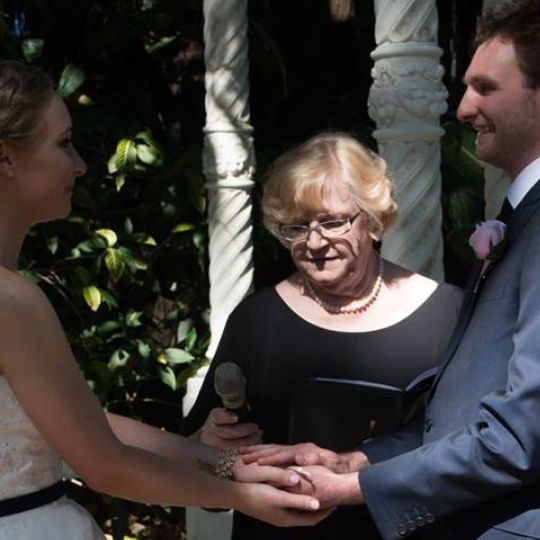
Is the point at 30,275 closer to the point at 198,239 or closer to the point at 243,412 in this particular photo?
the point at 198,239

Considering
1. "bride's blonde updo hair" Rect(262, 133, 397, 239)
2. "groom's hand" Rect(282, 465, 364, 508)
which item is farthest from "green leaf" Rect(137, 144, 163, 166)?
"groom's hand" Rect(282, 465, 364, 508)

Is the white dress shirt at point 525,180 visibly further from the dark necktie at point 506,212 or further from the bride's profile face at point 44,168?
the bride's profile face at point 44,168

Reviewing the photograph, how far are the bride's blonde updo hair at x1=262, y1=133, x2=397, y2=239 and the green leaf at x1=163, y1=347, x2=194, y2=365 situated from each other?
6.20 feet

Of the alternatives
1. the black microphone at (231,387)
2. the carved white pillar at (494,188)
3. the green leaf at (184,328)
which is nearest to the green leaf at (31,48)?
the green leaf at (184,328)

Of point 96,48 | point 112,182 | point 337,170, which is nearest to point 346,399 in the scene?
point 337,170

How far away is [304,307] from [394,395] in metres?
0.42

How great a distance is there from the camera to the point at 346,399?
283 centimetres

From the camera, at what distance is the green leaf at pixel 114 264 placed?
490cm

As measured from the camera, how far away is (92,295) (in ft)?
15.9

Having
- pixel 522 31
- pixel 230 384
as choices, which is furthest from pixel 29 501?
pixel 522 31

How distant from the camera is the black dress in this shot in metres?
3.04

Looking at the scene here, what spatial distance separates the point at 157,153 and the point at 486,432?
120 inches

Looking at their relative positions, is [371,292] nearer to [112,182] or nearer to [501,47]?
[501,47]

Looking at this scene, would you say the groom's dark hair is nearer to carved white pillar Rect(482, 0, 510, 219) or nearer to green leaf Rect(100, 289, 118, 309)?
carved white pillar Rect(482, 0, 510, 219)
